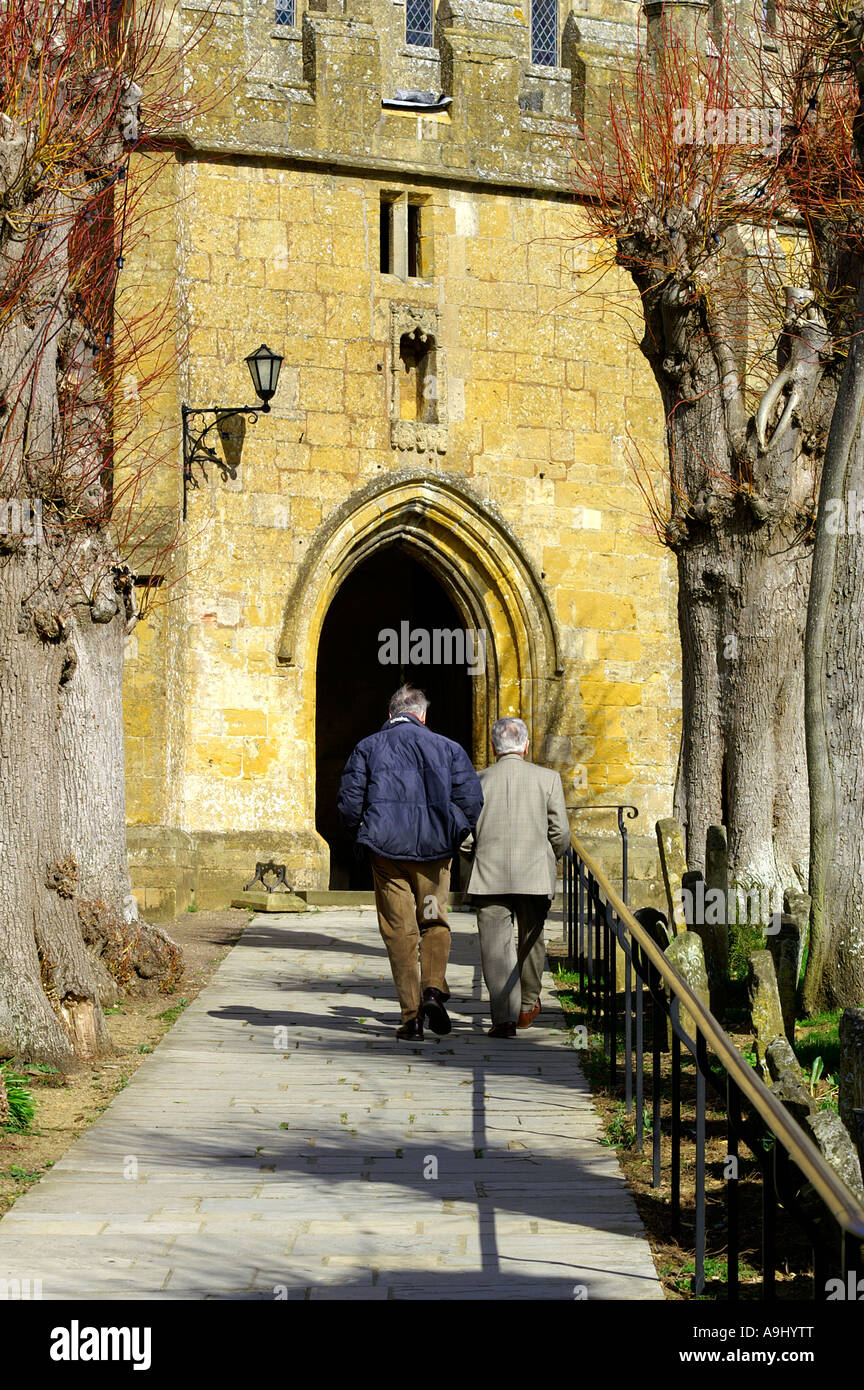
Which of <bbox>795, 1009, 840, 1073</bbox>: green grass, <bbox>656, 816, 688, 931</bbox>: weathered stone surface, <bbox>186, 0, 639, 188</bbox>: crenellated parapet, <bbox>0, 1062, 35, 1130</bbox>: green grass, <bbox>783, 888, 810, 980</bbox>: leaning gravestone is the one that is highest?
<bbox>186, 0, 639, 188</bbox>: crenellated parapet

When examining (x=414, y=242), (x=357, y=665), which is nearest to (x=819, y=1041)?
(x=414, y=242)

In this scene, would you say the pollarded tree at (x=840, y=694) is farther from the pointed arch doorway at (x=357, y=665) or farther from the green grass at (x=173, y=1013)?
the pointed arch doorway at (x=357, y=665)

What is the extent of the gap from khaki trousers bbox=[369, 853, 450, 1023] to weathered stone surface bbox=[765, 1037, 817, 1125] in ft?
12.5

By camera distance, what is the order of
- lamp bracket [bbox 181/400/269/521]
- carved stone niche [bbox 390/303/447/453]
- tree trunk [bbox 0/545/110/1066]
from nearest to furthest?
tree trunk [bbox 0/545/110/1066] < lamp bracket [bbox 181/400/269/521] < carved stone niche [bbox 390/303/447/453]

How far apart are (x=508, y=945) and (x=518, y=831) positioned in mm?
552

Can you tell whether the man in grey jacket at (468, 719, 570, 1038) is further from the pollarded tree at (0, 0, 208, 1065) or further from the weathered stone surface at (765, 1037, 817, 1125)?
the weathered stone surface at (765, 1037, 817, 1125)

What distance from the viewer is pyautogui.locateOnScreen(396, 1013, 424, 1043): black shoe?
342 inches

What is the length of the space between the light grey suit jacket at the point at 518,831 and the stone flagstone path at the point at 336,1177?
30.8 inches

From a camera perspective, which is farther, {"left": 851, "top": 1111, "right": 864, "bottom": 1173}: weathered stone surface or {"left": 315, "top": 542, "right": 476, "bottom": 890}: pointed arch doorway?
{"left": 315, "top": 542, "right": 476, "bottom": 890}: pointed arch doorway

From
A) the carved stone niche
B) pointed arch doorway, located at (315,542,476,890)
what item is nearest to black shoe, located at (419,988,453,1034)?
the carved stone niche

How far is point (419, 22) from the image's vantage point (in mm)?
16594

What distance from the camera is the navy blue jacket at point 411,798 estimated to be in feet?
28.4

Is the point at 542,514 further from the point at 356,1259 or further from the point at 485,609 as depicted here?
the point at 356,1259

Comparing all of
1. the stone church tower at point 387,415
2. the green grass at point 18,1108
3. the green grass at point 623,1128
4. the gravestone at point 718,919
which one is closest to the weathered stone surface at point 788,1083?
the green grass at point 623,1128
